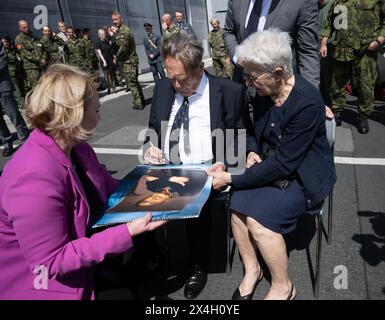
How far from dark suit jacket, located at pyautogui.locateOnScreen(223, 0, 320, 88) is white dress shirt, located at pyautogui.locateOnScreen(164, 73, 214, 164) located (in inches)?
38.3

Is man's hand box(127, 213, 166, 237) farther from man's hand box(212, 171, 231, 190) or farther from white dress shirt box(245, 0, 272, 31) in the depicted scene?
white dress shirt box(245, 0, 272, 31)

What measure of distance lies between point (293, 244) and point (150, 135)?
1380 millimetres

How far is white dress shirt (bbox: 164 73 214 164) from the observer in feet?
7.29

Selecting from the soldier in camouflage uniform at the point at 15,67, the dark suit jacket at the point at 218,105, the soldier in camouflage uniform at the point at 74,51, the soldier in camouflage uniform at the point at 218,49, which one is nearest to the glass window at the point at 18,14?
the soldier in camouflage uniform at the point at 15,67

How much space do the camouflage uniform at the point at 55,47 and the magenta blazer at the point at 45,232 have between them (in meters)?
7.86

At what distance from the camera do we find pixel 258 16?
2.82m

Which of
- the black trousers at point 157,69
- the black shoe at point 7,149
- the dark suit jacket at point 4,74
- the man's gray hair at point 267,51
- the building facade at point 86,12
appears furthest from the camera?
the building facade at point 86,12

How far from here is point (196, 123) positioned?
2.26 m

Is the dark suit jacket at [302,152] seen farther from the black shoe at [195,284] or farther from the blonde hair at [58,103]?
the blonde hair at [58,103]

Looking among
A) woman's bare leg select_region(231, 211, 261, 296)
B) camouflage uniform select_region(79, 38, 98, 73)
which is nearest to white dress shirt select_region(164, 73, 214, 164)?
woman's bare leg select_region(231, 211, 261, 296)

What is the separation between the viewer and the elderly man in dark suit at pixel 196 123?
2.21m

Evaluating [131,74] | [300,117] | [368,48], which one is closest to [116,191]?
[300,117]

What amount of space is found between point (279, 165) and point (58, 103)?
1.21 meters

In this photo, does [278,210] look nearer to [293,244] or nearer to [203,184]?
[203,184]
